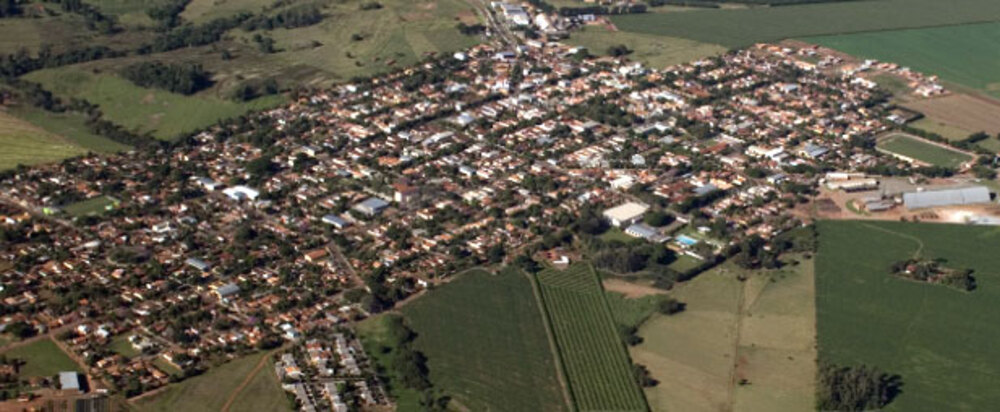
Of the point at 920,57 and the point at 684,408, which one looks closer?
the point at 684,408

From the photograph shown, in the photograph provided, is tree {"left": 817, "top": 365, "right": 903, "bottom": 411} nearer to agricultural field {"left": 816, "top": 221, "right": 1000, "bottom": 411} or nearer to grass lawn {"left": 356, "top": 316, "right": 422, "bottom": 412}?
agricultural field {"left": 816, "top": 221, "right": 1000, "bottom": 411}

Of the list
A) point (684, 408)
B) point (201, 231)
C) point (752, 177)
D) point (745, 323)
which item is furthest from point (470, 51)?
point (684, 408)

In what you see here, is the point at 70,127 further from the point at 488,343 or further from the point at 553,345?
the point at 553,345

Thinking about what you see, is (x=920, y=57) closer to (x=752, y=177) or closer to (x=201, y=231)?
(x=752, y=177)

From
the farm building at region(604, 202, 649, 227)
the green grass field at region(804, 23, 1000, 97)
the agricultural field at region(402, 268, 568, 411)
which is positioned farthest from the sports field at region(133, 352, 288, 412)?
the green grass field at region(804, 23, 1000, 97)

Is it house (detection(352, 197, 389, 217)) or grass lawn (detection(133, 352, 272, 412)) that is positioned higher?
house (detection(352, 197, 389, 217))

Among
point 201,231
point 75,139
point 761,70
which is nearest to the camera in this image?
point 201,231
